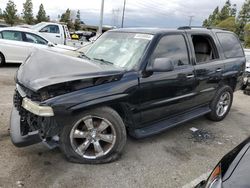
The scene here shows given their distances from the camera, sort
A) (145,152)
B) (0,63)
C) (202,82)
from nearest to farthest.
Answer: (145,152) → (202,82) → (0,63)

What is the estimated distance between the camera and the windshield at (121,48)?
349cm

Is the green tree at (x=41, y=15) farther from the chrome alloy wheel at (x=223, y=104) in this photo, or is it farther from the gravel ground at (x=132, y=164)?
the chrome alloy wheel at (x=223, y=104)

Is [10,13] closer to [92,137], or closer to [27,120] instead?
[27,120]

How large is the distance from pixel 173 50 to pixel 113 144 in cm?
180

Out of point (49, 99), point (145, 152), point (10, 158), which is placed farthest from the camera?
point (145, 152)

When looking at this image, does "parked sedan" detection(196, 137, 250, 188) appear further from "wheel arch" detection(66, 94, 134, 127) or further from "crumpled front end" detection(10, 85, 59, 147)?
"crumpled front end" detection(10, 85, 59, 147)

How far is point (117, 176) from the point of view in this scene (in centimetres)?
300

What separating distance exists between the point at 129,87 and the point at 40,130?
1235 millimetres

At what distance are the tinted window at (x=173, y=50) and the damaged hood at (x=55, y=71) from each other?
2.61 feet

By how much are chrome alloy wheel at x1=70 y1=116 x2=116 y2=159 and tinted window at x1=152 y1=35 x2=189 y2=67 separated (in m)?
1.27

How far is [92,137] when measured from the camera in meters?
3.17

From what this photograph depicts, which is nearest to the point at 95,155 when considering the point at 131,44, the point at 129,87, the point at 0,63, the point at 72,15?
the point at 129,87

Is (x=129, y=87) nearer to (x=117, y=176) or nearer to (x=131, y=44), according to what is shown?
(x=131, y=44)

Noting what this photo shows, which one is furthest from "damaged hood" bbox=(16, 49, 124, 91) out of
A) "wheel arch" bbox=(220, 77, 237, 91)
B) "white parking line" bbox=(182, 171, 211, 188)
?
"wheel arch" bbox=(220, 77, 237, 91)
